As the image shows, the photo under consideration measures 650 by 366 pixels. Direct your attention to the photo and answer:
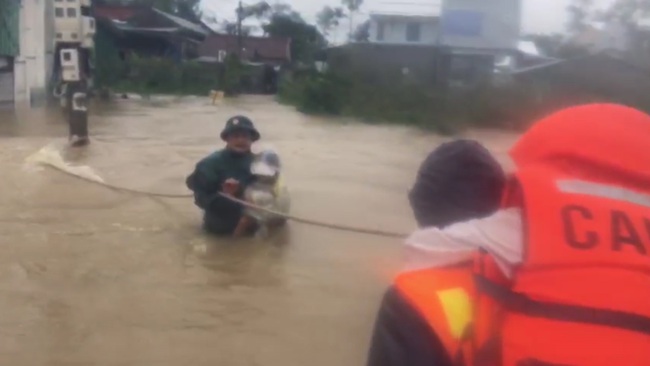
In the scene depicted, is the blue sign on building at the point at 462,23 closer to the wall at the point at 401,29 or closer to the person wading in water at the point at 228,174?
the wall at the point at 401,29

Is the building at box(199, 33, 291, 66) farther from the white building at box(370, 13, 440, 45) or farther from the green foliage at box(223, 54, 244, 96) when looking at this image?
the white building at box(370, 13, 440, 45)

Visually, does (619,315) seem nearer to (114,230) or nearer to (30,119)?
(114,230)

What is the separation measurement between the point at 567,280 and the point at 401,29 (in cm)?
2942

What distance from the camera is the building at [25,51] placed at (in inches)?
1082

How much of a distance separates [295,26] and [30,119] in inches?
1991

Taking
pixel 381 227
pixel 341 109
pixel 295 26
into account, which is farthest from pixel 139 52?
pixel 381 227

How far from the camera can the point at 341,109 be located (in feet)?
98.4

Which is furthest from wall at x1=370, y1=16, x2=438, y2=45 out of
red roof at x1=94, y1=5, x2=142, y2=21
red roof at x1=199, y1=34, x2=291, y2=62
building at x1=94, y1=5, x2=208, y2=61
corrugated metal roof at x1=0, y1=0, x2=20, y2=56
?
red roof at x1=94, y1=5, x2=142, y2=21

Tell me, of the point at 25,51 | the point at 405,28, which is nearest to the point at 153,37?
the point at 25,51

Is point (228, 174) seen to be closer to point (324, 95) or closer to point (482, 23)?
point (482, 23)

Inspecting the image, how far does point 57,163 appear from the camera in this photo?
44.5 ft

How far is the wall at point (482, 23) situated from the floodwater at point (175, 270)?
16.5ft

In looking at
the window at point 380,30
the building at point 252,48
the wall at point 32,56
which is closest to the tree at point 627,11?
the wall at point 32,56

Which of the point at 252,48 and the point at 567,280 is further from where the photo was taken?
the point at 252,48
